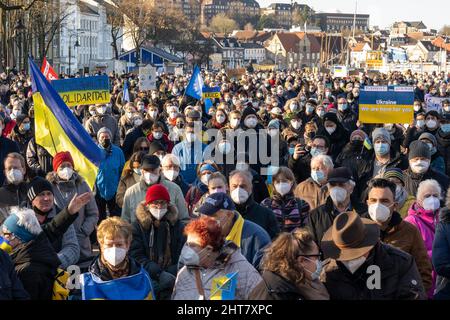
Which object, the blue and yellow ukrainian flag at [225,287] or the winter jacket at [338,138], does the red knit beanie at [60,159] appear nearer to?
the blue and yellow ukrainian flag at [225,287]

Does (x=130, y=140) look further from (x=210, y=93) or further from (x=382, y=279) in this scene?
(x=210, y=93)

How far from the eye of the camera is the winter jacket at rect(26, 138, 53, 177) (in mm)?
11180

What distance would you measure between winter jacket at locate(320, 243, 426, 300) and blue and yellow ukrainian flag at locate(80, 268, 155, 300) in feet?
3.82

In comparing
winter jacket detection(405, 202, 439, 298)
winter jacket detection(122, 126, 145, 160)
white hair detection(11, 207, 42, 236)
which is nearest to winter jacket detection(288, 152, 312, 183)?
winter jacket detection(122, 126, 145, 160)

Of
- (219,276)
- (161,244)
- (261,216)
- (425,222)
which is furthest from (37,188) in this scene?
(425,222)

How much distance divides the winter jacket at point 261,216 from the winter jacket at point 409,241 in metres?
1.26

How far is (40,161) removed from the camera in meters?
11.3

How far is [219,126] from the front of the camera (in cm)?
1491

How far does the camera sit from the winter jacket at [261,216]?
7.71 metres

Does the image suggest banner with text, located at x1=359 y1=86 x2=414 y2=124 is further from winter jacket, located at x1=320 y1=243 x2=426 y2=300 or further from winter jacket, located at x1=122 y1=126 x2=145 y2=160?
winter jacket, located at x1=320 y1=243 x2=426 y2=300

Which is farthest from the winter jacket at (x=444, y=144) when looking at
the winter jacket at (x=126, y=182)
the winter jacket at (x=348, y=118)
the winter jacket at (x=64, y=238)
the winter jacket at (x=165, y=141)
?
the winter jacket at (x=64, y=238)

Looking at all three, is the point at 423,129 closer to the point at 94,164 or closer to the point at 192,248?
the point at 94,164

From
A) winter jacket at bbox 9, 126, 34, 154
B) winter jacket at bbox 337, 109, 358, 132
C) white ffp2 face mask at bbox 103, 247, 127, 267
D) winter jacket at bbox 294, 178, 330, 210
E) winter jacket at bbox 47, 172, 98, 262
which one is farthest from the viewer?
winter jacket at bbox 337, 109, 358, 132

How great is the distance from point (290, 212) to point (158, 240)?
144 centimetres
